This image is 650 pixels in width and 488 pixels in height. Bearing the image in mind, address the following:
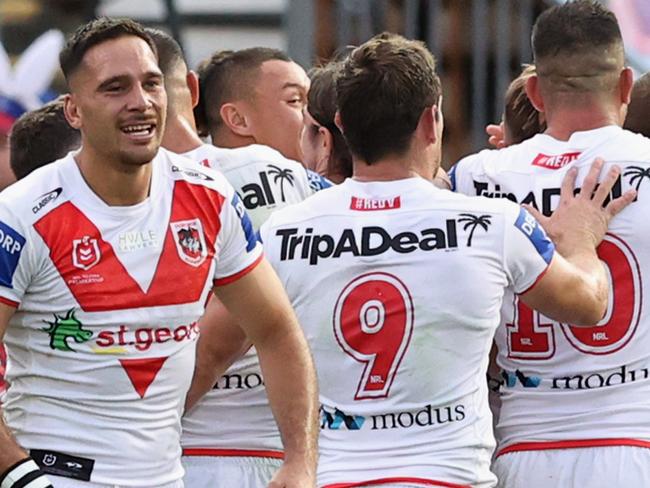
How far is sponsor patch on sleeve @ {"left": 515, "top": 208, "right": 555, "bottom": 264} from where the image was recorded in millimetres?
4988

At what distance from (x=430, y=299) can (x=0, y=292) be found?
1246mm

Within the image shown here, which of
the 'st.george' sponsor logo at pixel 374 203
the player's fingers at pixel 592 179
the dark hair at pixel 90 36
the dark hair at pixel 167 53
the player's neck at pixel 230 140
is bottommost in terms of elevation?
the player's neck at pixel 230 140

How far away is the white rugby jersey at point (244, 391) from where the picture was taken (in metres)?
5.84

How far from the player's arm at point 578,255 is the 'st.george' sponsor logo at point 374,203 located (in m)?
0.49

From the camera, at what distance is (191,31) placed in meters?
13.8

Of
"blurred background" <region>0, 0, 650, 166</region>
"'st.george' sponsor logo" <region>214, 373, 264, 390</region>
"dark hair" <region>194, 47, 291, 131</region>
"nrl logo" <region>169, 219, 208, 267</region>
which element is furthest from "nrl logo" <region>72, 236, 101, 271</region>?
Result: "blurred background" <region>0, 0, 650, 166</region>

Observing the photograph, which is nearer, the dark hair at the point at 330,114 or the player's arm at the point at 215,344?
the player's arm at the point at 215,344

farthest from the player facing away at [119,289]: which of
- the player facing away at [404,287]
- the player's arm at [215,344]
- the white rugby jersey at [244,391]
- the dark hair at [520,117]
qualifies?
the dark hair at [520,117]

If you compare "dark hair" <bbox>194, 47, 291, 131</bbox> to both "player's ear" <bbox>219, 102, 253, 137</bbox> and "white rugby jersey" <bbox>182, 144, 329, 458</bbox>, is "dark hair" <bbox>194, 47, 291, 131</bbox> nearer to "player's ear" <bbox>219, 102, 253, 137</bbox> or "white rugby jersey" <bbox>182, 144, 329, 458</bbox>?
"player's ear" <bbox>219, 102, 253, 137</bbox>

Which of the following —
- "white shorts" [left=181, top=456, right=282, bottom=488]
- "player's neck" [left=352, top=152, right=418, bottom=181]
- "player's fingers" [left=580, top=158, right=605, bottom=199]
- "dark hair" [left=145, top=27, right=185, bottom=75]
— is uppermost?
"dark hair" [left=145, top=27, right=185, bottom=75]

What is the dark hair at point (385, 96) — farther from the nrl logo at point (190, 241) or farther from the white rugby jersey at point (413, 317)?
the nrl logo at point (190, 241)

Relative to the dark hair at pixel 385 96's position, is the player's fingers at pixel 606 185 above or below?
below

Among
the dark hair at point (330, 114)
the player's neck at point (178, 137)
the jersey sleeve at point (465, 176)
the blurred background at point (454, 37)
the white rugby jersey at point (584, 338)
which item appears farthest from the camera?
the blurred background at point (454, 37)

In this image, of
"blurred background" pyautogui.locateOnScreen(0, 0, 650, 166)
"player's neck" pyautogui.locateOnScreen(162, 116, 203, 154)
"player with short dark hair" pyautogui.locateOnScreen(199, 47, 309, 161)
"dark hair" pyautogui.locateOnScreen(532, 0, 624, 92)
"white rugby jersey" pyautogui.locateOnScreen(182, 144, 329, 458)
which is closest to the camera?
"dark hair" pyautogui.locateOnScreen(532, 0, 624, 92)
